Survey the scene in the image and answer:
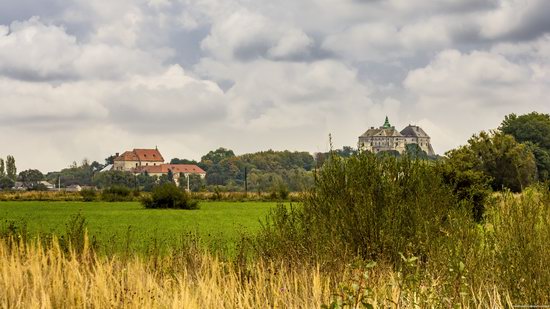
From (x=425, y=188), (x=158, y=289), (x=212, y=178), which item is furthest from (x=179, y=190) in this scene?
(x=212, y=178)

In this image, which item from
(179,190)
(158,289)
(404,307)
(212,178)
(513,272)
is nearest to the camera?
(404,307)

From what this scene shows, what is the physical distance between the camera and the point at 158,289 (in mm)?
8211

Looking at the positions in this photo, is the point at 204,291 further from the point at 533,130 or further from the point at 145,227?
the point at 533,130

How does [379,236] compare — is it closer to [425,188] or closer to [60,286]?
[425,188]

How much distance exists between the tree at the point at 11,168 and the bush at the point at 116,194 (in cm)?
10490

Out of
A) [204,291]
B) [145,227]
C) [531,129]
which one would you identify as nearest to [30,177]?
[531,129]

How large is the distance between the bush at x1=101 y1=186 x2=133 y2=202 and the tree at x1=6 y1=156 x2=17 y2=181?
104905 mm

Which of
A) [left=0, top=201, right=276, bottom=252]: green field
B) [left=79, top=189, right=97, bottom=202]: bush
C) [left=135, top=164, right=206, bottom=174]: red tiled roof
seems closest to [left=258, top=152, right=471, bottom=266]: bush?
[left=0, top=201, right=276, bottom=252]: green field

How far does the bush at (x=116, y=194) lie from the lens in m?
65.6

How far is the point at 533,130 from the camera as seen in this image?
97.7 meters

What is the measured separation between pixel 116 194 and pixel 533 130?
6178cm

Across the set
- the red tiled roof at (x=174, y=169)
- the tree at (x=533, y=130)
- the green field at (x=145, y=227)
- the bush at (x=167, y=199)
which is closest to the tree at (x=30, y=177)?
the red tiled roof at (x=174, y=169)

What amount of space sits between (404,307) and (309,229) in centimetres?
407

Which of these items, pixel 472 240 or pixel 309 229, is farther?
pixel 309 229
